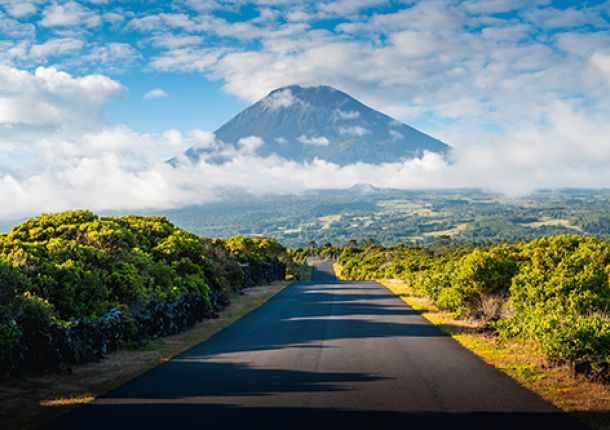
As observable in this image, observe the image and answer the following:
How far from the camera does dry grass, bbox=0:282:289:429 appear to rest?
34.6 ft

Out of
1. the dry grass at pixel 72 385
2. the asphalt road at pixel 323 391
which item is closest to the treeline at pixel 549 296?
the asphalt road at pixel 323 391

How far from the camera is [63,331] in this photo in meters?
14.9

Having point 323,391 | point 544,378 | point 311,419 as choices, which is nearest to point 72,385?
point 323,391

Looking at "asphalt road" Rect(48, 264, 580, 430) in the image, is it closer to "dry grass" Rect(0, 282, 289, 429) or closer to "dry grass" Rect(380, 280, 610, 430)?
"dry grass" Rect(380, 280, 610, 430)

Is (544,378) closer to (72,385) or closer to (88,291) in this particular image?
(72,385)

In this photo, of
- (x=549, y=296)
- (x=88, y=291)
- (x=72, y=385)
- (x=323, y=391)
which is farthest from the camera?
(x=88, y=291)

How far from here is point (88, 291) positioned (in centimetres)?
1834

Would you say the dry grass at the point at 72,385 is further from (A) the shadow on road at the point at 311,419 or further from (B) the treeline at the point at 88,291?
(A) the shadow on road at the point at 311,419

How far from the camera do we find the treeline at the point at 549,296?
12.1m

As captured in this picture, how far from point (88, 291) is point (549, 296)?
1513cm

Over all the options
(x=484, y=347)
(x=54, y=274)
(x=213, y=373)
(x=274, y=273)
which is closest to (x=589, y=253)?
(x=484, y=347)

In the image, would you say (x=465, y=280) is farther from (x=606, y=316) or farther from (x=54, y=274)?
(x=54, y=274)

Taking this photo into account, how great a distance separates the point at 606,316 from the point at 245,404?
1081 centimetres

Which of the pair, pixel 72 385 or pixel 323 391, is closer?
pixel 323 391
